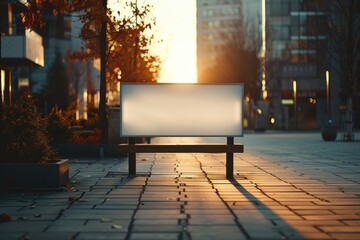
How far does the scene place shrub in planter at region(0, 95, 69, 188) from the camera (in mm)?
12281

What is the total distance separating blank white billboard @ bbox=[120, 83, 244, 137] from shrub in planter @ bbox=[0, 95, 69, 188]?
2.27m

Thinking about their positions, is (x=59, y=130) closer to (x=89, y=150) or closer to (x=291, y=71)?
(x=89, y=150)

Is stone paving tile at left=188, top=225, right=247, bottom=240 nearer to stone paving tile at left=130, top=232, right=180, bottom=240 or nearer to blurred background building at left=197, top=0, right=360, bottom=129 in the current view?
stone paving tile at left=130, top=232, right=180, bottom=240

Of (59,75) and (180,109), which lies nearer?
(180,109)

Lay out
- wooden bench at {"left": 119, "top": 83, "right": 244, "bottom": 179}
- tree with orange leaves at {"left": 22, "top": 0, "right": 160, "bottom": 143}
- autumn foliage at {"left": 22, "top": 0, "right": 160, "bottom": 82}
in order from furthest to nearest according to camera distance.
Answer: wooden bench at {"left": 119, "top": 83, "right": 244, "bottom": 179}
tree with orange leaves at {"left": 22, "top": 0, "right": 160, "bottom": 143}
autumn foliage at {"left": 22, "top": 0, "right": 160, "bottom": 82}

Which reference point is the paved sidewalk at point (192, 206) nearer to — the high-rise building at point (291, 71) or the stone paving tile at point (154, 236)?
the stone paving tile at point (154, 236)

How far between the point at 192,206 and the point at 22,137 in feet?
13.0

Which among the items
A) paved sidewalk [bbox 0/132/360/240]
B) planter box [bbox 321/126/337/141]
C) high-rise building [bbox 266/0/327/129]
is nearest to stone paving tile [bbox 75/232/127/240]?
paved sidewalk [bbox 0/132/360/240]

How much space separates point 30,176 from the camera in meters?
12.3

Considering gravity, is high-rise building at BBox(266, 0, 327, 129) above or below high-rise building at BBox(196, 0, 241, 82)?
below

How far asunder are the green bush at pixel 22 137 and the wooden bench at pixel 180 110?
248 cm

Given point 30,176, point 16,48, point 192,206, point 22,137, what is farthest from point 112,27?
point 16,48

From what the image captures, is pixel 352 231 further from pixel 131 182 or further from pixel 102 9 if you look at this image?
pixel 102 9

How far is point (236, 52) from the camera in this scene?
281 feet
